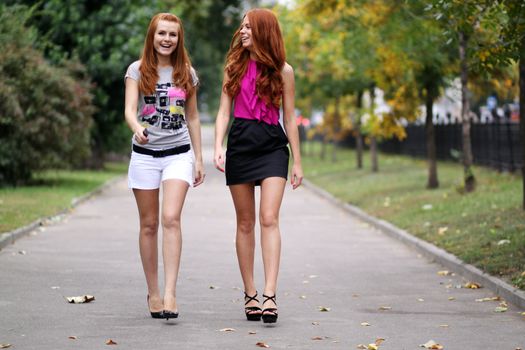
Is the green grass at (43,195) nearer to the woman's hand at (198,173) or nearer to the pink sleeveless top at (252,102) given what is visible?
the woman's hand at (198,173)

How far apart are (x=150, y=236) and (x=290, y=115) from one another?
125 centimetres

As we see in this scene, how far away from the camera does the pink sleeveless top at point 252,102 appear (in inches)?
306

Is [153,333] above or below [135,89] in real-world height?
below

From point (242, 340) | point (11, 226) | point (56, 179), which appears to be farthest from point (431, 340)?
point (56, 179)

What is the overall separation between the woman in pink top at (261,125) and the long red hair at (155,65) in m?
0.27

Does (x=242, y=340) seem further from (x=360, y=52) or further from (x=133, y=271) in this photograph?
(x=360, y=52)

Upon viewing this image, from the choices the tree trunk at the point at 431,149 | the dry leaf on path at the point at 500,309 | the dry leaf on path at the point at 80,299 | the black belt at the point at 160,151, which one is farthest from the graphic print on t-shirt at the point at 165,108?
the tree trunk at the point at 431,149

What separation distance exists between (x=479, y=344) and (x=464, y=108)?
12.9 meters

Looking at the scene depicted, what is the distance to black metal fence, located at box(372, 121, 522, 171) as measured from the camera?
2422 cm

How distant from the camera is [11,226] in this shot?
14.9m

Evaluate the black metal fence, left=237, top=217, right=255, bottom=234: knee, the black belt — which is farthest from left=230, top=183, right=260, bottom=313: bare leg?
the black metal fence

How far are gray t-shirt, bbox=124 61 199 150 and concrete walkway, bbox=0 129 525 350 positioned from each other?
1.22 meters

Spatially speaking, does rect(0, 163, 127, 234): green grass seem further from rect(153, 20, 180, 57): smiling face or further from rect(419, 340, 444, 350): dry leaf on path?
rect(419, 340, 444, 350): dry leaf on path

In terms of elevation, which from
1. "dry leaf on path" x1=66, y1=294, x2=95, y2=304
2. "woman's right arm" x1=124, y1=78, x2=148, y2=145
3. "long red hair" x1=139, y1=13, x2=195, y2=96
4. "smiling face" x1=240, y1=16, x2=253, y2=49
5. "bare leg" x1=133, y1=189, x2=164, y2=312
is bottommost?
"dry leaf on path" x1=66, y1=294, x2=95, y2=304
